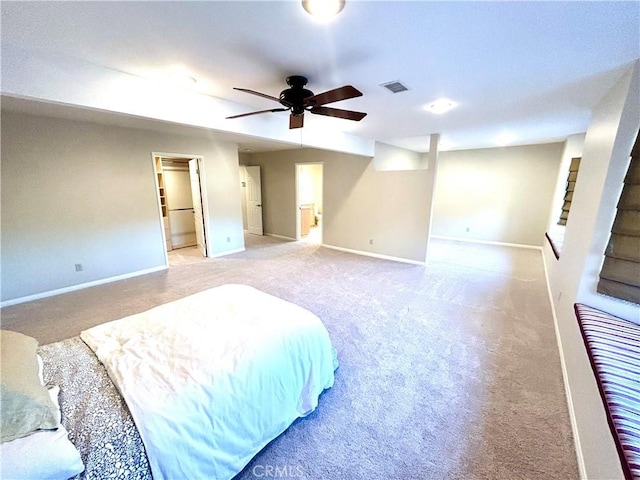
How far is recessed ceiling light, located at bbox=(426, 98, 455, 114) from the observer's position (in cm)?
272

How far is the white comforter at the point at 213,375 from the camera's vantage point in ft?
3.62

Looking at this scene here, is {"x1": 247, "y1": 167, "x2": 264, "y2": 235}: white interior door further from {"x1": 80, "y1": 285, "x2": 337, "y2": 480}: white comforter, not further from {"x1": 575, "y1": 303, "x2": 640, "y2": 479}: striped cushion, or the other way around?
{"x1": 575, "y1": 303, "x2": 640, "y2": 479}: striped cushion

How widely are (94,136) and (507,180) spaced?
8117 mm


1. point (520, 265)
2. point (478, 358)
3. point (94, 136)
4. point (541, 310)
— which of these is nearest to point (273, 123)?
→ point (94, 136)

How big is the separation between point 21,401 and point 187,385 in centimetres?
54

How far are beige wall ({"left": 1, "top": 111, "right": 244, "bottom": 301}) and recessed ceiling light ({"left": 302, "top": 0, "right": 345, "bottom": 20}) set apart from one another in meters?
3.90

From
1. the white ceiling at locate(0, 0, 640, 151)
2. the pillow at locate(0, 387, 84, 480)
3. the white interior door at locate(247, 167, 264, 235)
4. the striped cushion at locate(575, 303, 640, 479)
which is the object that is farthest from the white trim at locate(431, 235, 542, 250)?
the pillow at locate(0, 387, 84, 480)

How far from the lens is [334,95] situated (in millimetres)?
1854

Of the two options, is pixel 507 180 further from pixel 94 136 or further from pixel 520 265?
pixel 94 136

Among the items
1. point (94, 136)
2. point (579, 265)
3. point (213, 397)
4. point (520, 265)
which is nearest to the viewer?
point (213, 397)

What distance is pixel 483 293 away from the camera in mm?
3674

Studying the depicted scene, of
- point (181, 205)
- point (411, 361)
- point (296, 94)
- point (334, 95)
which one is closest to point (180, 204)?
point (181, 205)

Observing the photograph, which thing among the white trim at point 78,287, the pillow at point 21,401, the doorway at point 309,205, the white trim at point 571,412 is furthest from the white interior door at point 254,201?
the white trim at point 571,412

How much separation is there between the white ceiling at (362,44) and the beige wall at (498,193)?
3848 mm
